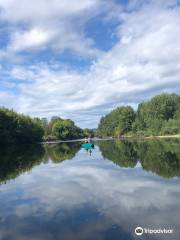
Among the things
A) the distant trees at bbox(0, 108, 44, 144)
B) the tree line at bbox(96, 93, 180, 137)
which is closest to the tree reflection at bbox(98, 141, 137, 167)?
the distant trees at bbox(0, 108, 44, 144)

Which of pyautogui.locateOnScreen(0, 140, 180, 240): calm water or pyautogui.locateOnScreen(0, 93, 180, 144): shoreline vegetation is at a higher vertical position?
pyautogui.locateOnScreen(0, 93, 180, 144): shoreline vegetation

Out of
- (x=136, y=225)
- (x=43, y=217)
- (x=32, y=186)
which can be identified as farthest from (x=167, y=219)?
(x=32, y=186)

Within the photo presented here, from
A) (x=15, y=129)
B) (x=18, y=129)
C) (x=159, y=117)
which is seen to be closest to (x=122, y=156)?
(x=15, y=129)

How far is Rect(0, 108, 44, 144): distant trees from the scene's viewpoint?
9906 cm

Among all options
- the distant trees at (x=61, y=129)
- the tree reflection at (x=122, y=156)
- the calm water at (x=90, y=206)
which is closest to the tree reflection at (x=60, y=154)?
the tree reflection at (x=122, y=156)

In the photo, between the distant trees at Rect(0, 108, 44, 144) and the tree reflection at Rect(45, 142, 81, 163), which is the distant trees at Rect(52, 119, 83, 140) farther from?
the tree reflection at Rect(45, 142, 81, 163)

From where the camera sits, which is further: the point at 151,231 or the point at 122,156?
the point at 122,156

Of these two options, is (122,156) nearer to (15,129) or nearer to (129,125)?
(15,129)

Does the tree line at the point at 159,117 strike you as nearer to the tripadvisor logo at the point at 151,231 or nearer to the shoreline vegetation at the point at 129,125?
the shoreline vegetation at the point at 129,125

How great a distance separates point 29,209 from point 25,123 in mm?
106600

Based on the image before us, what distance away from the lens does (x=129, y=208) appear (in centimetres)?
1777

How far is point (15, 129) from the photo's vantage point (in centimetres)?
11075

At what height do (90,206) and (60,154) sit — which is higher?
(60,154)

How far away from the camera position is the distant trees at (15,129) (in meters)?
99.1
